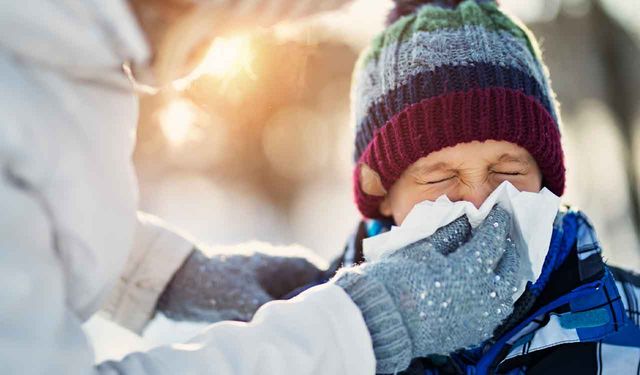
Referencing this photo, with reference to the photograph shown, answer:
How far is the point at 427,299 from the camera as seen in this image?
1216 mm

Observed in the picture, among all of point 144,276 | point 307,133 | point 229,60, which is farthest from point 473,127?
point 307,133

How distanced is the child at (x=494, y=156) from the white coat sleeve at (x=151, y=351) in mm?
615

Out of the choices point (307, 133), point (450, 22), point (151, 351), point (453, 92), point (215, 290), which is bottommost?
point (307, 133)

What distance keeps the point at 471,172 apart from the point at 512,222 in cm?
18

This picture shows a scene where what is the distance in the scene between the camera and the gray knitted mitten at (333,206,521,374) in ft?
3.91

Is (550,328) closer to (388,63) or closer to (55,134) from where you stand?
(388,63)

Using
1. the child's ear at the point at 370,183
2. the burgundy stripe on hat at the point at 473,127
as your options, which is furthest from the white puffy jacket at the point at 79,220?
the child's ear at the point at 370,183

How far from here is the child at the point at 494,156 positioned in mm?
1703

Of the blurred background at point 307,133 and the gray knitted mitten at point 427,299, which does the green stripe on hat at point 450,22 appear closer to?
the blurred background at point 307,133

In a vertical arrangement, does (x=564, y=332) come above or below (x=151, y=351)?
below

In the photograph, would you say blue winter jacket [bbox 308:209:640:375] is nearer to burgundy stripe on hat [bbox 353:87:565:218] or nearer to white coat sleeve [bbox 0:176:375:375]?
burgundy stripe on hat [bbox 353:87:565:218]

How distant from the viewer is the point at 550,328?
66.8 inches

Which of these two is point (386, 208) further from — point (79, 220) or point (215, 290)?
point (79, 220)

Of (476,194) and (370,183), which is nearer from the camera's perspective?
(476,194)
